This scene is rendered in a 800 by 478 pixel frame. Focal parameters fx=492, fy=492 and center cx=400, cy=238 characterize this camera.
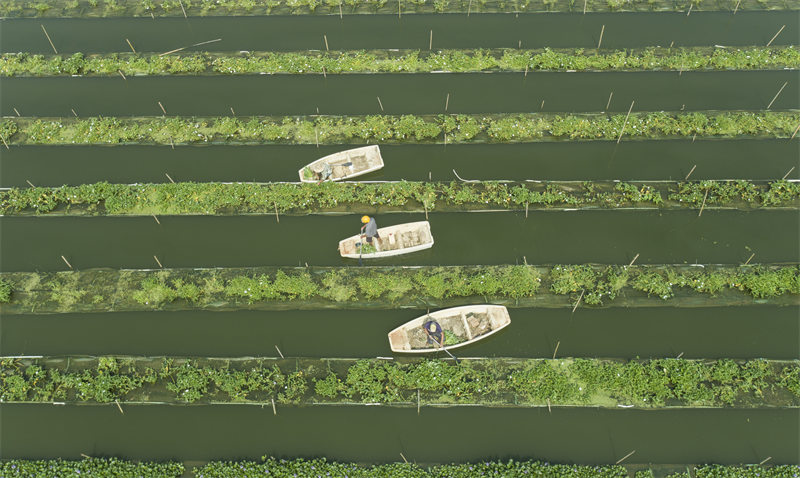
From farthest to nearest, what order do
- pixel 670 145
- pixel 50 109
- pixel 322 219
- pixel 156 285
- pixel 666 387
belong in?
pixel 50 109 → pixel 670 145 → pixel 322 219 → pixel 156 285 → pixel 666 387

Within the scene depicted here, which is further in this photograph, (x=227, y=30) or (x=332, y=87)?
(x=227, y=30)

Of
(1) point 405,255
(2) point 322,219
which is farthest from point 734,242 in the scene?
(2) point 322,219

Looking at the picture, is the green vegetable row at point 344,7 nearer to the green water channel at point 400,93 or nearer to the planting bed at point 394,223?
the planting bed at point 394,223

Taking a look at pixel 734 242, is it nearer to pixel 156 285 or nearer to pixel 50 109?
pixel 156 285

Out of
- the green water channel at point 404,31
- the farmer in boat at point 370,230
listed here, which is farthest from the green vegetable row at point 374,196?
the green water channel at point 404,31

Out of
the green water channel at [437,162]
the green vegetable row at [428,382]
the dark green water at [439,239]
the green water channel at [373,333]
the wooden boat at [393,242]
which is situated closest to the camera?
the green vegetable row at [428,382]

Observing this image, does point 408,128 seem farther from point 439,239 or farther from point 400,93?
point 439,239

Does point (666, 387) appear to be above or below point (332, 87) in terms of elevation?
below

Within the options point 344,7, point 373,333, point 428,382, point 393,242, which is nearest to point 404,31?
point 344,7
